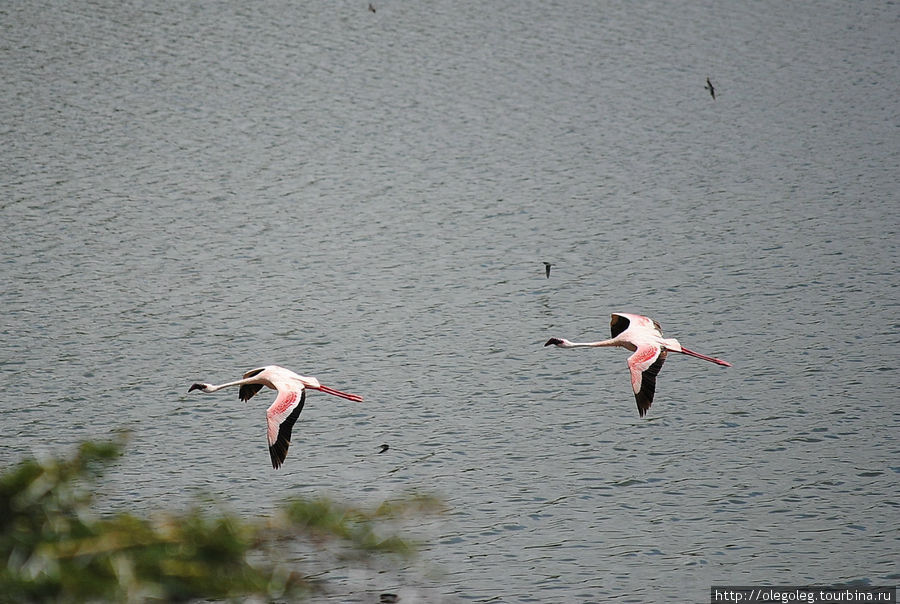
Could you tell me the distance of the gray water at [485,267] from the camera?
1496 cm

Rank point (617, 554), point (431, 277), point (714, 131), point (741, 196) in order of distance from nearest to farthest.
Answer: point (617, 554)
point (431, 277)
point (741, 196)
point (714, 131)

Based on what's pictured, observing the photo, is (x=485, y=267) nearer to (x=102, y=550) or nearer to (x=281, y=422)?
(x=281, y=422)

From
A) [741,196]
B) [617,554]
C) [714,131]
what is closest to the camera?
[617,554]

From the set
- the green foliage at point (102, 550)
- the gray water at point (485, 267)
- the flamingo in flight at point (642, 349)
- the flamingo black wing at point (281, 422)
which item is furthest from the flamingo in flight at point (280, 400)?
the green foliage at point (102, 550)

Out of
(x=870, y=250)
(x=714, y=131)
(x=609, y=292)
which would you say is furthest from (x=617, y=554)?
(x=714, y=131)

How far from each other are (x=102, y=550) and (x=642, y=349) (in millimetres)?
9710

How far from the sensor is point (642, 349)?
1338cm

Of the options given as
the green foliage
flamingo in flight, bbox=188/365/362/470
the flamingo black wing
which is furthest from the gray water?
the green foliage

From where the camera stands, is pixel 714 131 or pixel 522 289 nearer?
pixel 522 289

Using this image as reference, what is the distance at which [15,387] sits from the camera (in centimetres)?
1817

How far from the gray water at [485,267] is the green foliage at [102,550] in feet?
27.4

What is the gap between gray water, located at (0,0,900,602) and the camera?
589 inches

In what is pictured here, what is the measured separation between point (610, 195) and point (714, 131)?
479 cm

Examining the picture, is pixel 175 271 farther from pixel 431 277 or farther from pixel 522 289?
pixel 522 289
